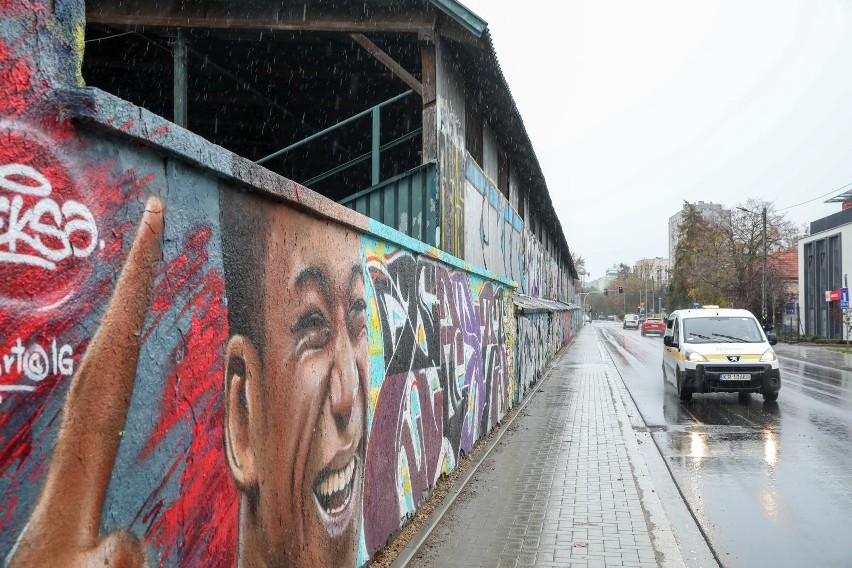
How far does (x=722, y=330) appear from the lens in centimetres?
1364

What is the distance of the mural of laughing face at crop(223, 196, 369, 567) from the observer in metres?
2.87

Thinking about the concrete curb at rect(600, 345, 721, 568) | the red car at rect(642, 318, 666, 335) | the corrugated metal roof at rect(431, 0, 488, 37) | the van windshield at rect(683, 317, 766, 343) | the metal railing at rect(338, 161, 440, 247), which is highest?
the corrugated metal roof at rect(431, 0, 488, 37)

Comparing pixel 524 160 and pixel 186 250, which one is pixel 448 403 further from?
pixel 524 160

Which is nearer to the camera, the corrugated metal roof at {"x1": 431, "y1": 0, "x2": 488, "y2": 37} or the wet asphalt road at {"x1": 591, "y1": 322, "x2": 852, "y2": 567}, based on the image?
the wet asphalt road at {"x1": 591, "y1": 322, "x2": 852, "y2": 567}

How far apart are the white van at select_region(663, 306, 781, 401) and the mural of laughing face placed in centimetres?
1006

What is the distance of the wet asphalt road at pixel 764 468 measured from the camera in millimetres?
5402

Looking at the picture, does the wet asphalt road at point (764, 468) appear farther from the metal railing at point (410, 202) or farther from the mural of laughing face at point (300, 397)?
the metal railing at point (410, 202)

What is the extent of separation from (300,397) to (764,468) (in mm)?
6575

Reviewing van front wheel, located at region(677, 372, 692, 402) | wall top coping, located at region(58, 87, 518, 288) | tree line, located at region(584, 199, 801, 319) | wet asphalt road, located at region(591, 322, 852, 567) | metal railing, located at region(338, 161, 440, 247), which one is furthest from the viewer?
tree line, located at region(584, 199, 801, 319)

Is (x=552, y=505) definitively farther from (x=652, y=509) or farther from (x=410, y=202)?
(x=410, y=202)

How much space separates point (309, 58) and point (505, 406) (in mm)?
6792

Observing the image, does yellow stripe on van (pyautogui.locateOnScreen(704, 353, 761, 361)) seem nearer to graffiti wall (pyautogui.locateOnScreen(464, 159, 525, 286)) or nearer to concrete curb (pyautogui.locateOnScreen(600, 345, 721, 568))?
concrete curb (pyautogui.locateOnScreen(600, 345, 721, 568))

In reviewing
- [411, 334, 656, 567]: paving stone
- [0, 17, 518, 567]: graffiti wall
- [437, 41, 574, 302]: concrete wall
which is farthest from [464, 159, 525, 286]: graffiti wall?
[0, 17, 518, 567]: graffiti wall

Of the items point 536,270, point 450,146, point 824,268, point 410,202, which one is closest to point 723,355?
point 450,146
